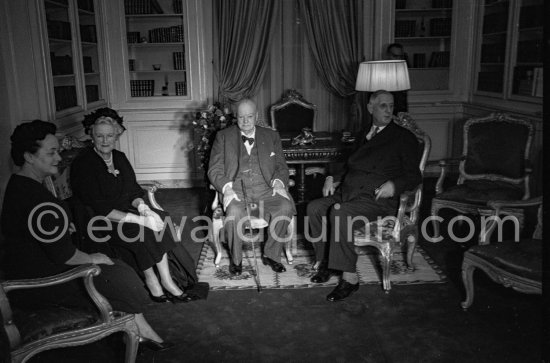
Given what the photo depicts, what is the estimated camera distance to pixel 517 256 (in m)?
2.69

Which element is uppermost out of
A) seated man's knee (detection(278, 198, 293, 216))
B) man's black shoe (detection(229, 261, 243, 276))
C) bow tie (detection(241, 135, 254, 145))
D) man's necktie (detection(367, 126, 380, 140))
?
man's necktie (detection(367, 126, 380, 140))

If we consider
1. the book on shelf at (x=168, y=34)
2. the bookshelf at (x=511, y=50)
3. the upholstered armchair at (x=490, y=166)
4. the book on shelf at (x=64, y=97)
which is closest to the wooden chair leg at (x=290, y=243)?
the upholstered armchair at (x=490, y=166)

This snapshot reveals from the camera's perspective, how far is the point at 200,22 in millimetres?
5676

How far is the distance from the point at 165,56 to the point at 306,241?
9.98ft

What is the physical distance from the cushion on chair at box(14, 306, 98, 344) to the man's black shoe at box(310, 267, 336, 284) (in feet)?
5.29

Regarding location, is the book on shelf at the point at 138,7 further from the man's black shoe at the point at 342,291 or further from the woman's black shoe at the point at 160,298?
the man's black shoe at the point at 342,291

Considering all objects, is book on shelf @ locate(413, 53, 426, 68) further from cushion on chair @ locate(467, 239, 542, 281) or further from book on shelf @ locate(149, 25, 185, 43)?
cushion on chair @ locate(467, 239, 542, 281)

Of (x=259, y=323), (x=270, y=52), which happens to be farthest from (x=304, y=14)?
(x=259, y=323)

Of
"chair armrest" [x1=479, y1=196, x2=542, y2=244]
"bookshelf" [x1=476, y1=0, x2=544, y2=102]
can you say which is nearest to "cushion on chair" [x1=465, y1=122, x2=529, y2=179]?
"bookshelf" [x1=476, y1=0, x2=544, y2=102]

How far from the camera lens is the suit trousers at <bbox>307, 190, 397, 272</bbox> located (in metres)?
3.26

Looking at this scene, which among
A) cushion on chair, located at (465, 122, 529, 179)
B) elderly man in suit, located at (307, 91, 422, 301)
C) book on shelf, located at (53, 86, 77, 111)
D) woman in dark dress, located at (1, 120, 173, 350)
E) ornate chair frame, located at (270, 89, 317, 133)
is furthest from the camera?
ornate chair frame, located at (270, 89, 317, 133)

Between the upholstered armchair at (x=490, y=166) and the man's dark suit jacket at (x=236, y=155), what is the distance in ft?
4.33

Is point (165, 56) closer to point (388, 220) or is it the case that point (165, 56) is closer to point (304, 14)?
point (304, 14)

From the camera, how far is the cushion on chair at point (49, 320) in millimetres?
2025
